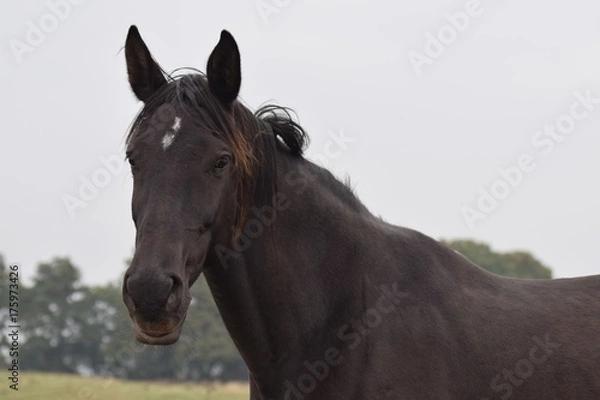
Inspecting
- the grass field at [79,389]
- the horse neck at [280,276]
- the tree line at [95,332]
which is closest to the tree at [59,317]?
the tree line at [95,332]

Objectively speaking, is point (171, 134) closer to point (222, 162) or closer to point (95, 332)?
point (222, 162)

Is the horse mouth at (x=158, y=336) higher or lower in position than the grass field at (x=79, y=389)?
higher

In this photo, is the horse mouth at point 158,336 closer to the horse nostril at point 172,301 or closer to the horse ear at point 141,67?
the horse nostril at point 172,301

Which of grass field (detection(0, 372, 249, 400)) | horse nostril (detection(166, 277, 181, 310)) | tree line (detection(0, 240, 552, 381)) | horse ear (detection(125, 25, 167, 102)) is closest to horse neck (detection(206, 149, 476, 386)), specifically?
horse nostril (detection(166, 277, 181, 310))

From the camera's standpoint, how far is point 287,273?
5531 millimetres

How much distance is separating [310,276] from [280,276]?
0.21 m

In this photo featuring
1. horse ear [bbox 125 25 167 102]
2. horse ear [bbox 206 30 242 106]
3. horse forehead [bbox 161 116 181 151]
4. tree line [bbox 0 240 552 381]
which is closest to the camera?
horse forehead [bbox 161 116 181 151]

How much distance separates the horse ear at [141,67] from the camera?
5.51 m

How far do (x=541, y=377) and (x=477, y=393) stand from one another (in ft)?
1.70

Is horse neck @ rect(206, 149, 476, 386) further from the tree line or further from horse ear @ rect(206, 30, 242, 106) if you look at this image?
the tree line

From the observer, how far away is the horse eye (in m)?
4.99

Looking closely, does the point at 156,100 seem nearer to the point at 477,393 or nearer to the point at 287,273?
the point at 287,273

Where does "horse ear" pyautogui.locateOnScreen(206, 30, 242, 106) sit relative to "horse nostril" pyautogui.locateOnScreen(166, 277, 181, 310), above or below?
above

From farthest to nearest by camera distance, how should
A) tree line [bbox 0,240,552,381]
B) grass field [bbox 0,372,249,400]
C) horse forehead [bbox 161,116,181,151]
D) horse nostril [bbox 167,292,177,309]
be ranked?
tree line [bbox 0,240,552,381] < grass field [bbox 0,372,249,400] < horse forehead [bbox 161,116,181,151] < horse nostril [bbox 167,292,177,309]
